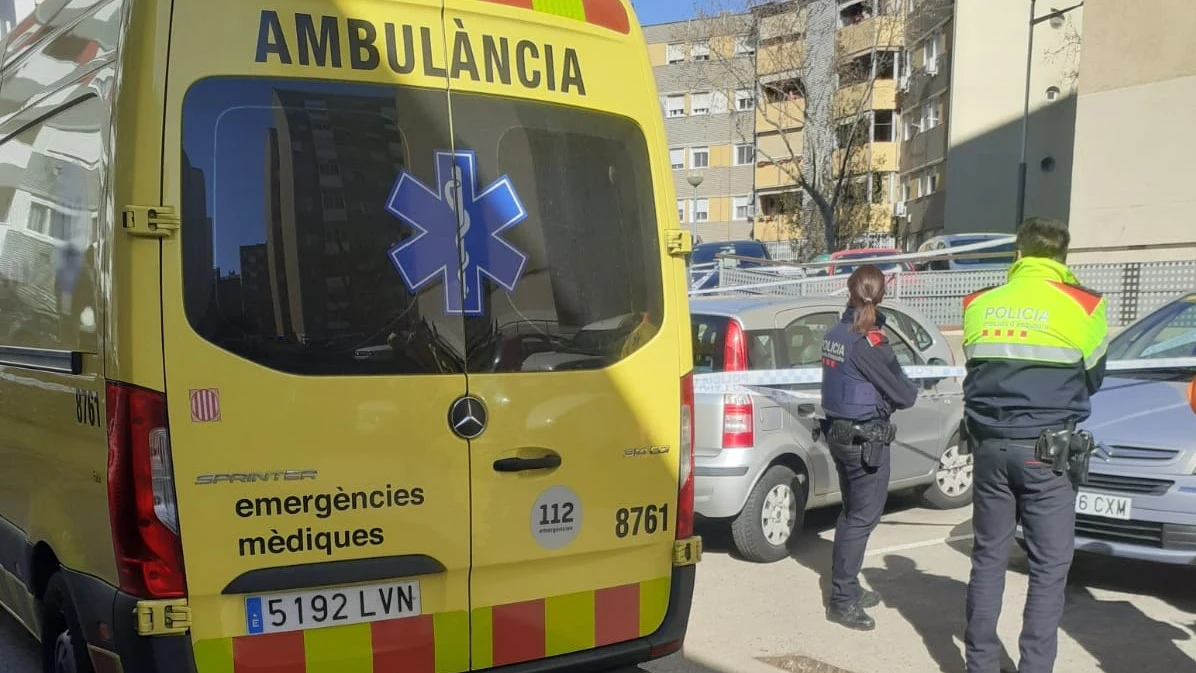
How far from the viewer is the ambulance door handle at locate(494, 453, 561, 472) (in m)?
3.15

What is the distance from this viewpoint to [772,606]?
17.5 feet

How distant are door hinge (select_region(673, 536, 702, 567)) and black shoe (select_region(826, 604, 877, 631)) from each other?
1.72 m

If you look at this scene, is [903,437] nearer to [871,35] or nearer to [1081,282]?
[1081,282]

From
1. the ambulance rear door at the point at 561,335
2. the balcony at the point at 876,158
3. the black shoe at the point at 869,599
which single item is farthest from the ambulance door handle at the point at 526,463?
the balcony at the point at 876,158

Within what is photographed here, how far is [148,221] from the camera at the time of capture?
8.78 ft

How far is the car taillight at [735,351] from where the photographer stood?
19.9 ft

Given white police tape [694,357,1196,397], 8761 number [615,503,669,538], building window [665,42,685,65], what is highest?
building window [665,42,685,65]

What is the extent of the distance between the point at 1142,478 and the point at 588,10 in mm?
3726

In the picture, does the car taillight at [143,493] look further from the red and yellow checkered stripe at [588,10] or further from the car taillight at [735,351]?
the car taillight at [735,351]

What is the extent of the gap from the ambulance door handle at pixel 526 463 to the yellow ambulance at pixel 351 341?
1 cm

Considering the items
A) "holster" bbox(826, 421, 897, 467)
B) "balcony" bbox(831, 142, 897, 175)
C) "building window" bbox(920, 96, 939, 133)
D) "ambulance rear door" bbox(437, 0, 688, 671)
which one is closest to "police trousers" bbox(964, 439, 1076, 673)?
"holster" bbox(826, 421, 897, 467)

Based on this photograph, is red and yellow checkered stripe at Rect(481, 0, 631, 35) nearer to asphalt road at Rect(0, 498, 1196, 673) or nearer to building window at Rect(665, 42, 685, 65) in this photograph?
asphalt road at Rect(0, 498, 1196, 673)

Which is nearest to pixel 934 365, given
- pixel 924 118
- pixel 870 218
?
pixel 870 218

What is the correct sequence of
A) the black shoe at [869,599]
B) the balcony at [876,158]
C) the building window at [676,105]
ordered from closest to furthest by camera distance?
the black shoe at [869,599]
the balcony at [876,158]
the building window at [676,105]
